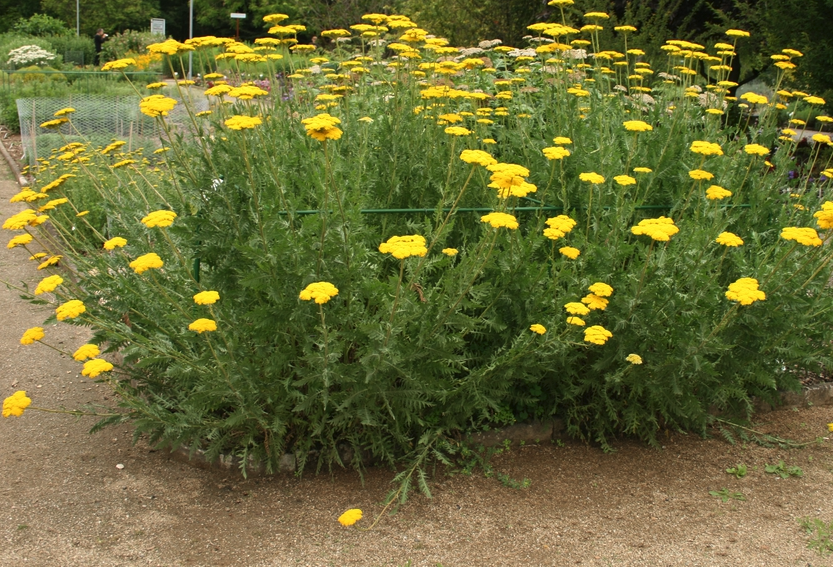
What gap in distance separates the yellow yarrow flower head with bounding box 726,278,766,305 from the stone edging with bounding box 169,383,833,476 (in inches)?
47.2

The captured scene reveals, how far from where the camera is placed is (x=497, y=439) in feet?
11.5

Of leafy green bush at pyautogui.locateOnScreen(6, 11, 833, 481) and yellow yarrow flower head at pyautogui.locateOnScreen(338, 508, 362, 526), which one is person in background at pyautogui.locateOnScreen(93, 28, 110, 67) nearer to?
leafy green bush at pyautogui.locateOnScreen(6, 11, 833, 481)

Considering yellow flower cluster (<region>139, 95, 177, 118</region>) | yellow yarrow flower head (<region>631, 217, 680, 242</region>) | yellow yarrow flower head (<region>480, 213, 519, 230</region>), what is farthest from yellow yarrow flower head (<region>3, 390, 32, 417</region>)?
yellow yarrow flower head (<region>631, 217, 680, 242</region>)

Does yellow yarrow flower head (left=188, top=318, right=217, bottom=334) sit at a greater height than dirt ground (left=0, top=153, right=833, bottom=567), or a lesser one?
greater

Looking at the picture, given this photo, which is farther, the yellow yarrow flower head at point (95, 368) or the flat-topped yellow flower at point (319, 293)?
the yellow yarrow flower head at point (95, 368)

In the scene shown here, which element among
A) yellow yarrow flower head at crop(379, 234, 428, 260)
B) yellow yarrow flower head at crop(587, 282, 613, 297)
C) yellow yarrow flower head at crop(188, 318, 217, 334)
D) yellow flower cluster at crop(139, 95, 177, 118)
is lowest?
yellow yarrow flower head at crop(188, 318, 217, 334)

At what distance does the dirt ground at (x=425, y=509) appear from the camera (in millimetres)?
2793

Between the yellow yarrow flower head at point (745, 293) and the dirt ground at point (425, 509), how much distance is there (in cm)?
101

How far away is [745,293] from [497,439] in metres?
1.38

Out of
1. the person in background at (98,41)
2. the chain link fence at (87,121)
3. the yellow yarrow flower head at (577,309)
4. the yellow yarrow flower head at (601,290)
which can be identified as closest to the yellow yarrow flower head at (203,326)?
the yellow yarrow flower head at (577,309)

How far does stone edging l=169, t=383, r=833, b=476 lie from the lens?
130 inches

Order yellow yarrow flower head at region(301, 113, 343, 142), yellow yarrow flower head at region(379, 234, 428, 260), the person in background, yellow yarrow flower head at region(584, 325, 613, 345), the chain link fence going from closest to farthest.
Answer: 1. yellow yarrow flower head at region(379, 234, 428, 260)
2. yellow yarrow flower head at region(301, 113, 343, 142)
3. yellow yarrow flower head at region(584, 325, 613, 345)
4. the chain link fence
5. the person in background

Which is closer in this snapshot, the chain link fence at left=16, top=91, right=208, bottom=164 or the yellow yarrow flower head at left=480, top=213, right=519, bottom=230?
the yellow yarrow flower head at left=480, top=213, right=519, bottom=230

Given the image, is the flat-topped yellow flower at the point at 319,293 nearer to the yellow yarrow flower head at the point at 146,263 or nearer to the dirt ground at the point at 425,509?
the yellow yarrow flower head at the point at 146,263
